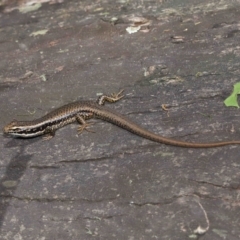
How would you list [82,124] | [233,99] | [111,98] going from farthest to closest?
1. [111,98]
2. [82,124]
3. [233,99]

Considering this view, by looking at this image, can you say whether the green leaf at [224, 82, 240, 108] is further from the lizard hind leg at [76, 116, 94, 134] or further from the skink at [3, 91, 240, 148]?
the lizard hind leg at [76, 116, 94, 134]

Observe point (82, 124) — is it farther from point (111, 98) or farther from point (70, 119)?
point (111, 98)

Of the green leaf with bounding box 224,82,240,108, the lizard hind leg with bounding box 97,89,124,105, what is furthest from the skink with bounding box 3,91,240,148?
the green leaf with bounding box 224,82,240,108

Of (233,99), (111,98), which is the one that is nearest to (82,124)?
A: (111,98)

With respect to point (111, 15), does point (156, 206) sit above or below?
below

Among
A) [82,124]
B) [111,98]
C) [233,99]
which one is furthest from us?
[111,98]

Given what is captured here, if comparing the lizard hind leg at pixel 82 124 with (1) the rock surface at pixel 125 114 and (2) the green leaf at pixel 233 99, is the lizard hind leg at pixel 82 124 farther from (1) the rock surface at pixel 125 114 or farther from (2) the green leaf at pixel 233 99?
(2) the green leaf at pixel 233 99

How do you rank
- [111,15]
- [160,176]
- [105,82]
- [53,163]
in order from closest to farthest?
1. [160,176]
2. [53,163]
3. [105,82]
4. [111,15]

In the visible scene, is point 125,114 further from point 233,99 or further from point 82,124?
point 233,99

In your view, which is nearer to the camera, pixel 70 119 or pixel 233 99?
Answer: pixel 233 99

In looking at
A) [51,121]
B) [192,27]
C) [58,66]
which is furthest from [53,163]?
[192,27]

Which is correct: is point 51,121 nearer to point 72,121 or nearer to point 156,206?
point 72,121
